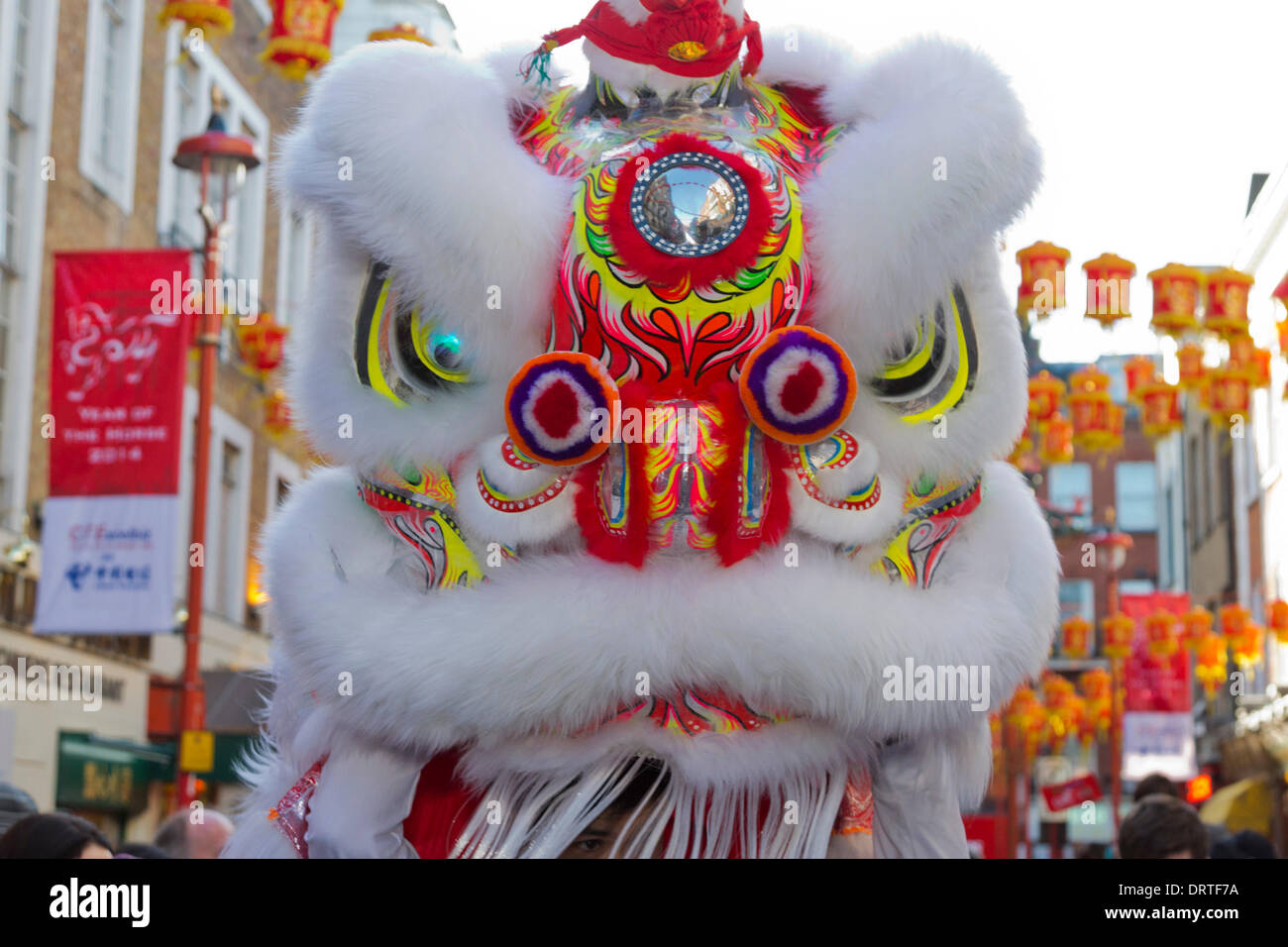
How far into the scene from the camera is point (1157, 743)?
2544cm

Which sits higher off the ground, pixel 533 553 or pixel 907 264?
pixel 907 264

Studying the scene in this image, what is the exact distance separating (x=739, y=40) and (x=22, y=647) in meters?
12.1

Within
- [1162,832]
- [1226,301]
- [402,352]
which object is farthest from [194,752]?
[1226,301]

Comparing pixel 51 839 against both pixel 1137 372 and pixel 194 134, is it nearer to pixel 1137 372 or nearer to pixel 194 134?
pixel 194 134

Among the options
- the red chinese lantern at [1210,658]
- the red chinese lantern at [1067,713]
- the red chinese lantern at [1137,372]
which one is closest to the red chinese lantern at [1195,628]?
the red chinese lantern at [1210,658]

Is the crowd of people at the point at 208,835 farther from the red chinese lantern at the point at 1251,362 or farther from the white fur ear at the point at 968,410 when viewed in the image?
the red chinese lantern at the point at 1251,362

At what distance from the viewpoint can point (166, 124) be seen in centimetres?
1697

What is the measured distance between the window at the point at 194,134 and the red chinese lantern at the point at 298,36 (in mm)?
6284

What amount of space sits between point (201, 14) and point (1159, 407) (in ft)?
35.0

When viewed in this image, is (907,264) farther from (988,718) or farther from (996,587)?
(988,718)

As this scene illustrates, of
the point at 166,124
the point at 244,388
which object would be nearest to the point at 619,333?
the point at 166,124

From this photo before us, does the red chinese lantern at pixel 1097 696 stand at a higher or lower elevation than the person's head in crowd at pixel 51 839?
lower

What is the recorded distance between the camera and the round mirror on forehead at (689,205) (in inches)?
87.6

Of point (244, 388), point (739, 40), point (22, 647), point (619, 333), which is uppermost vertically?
point (244, 388)
